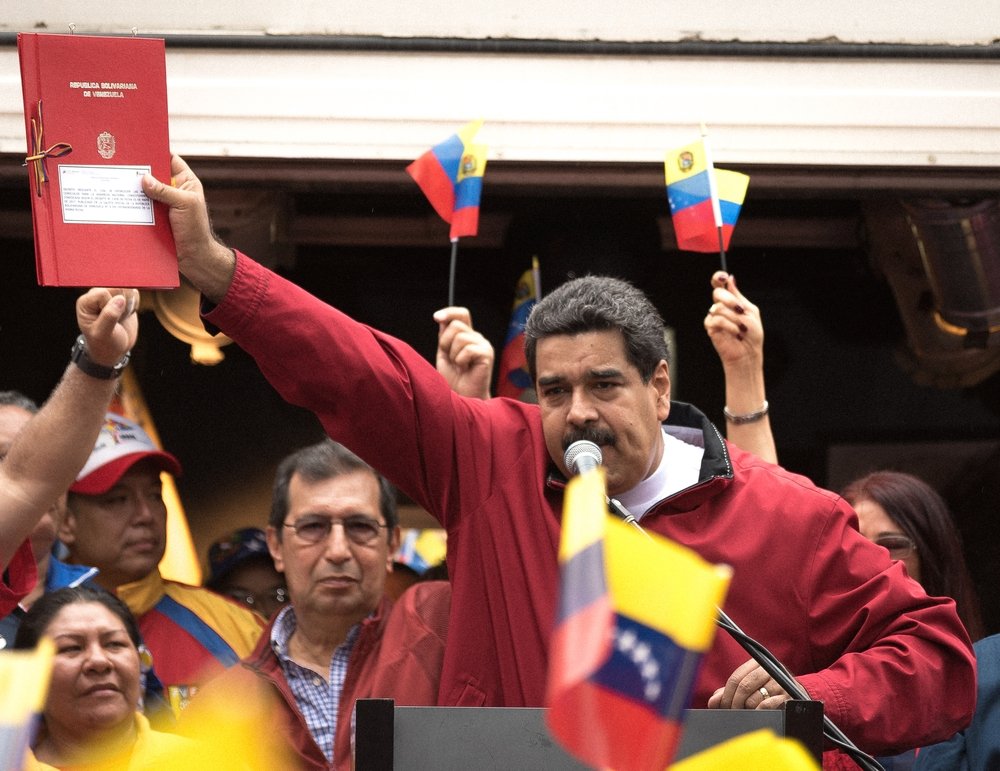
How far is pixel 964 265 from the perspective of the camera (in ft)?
14.1

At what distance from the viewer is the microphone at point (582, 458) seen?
6.90ft

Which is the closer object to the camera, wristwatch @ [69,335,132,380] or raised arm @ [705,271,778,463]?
wristwatch @ [69,335,132,380]

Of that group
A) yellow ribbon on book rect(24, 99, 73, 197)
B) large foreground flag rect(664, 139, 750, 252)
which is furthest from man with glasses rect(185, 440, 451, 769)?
yellow ribbon on book rect(24, 99, 73, 197)

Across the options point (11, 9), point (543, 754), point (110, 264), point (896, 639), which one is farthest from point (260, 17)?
point (543, 754)

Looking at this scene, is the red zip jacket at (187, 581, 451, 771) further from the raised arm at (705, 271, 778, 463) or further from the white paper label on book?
the white paper label on book

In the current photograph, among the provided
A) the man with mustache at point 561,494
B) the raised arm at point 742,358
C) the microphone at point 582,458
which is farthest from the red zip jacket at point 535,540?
the raised arm at point 742,358

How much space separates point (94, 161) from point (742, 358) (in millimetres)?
1597

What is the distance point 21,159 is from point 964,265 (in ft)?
8.40

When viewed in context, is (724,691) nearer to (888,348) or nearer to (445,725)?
(445,725)

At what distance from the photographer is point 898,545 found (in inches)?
135

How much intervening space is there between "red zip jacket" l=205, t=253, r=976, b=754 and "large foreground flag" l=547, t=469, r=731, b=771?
1246 mm

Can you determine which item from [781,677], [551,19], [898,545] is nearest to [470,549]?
[781,677]

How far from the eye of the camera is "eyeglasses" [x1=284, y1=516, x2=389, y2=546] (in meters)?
3.40

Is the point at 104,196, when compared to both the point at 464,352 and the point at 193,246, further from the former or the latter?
the point at 464,352
